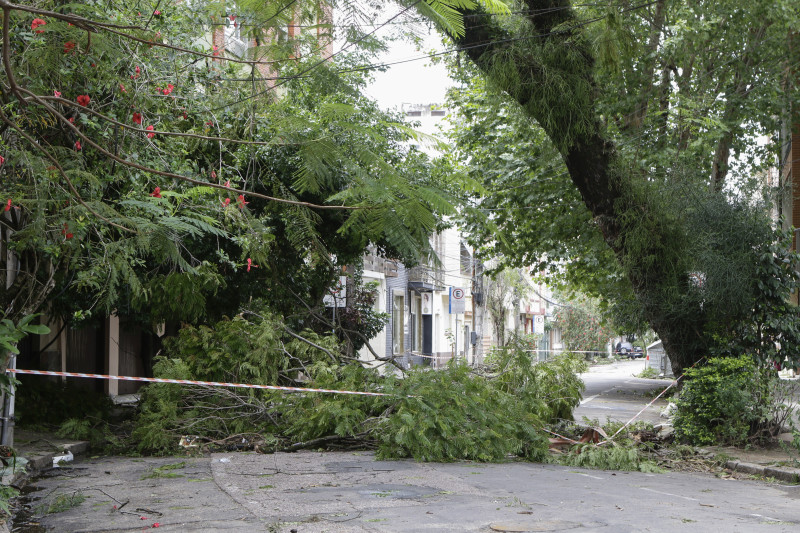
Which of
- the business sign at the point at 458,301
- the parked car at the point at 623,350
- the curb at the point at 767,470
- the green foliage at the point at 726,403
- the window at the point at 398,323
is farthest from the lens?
the parked car at the point at 623,350

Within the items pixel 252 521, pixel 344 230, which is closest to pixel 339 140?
pixel 344 230

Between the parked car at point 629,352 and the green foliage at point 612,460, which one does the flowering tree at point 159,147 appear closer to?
the green foliage at point 612,460

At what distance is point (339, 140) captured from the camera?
196 inches

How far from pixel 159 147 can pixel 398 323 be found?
103 feet

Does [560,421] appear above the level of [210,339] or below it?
below

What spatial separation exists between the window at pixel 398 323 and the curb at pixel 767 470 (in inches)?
1125

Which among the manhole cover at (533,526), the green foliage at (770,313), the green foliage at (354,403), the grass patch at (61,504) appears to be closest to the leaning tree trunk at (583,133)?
the green foliage at (770,313)

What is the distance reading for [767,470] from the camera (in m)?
10.2

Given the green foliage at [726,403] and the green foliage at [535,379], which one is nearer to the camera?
the green foliage at [726,403]

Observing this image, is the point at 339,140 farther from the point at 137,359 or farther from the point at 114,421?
the point at 137,359

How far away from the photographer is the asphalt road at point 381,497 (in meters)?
6.47

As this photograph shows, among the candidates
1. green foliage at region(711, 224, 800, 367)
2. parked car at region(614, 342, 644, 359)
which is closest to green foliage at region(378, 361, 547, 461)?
green foliage at region(711, 224, 800, 367)

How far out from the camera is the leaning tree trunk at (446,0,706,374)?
11.4m

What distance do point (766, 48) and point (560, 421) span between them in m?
11.3
